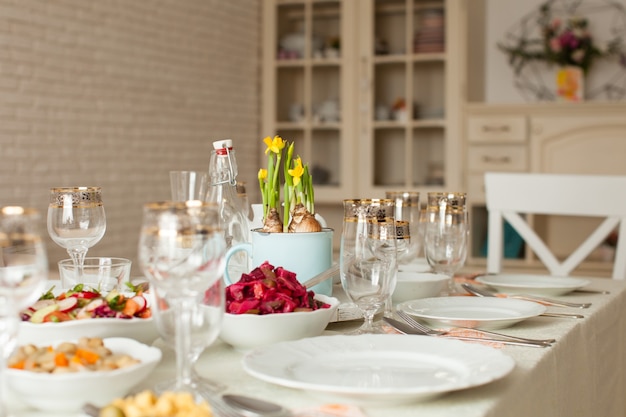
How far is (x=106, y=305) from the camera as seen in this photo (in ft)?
3.24

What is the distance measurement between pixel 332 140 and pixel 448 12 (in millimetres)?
924

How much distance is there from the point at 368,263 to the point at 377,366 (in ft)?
0.67

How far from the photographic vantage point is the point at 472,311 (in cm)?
131

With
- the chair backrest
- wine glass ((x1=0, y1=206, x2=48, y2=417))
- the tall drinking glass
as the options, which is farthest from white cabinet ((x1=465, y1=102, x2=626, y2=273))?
wine glass ((x1=0, y1=206, x2=48, y2=417))

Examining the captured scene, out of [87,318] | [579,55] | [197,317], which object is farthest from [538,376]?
[579,55]

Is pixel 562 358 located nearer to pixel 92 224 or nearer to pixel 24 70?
pixel 92 224

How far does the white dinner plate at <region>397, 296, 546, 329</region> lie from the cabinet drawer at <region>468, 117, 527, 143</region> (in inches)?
108

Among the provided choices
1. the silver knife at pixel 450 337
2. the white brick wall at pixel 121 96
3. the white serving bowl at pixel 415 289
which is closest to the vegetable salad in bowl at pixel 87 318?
the silver knife at pixel 450 337

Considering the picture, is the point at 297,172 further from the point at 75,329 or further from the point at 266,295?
the point at 75,329

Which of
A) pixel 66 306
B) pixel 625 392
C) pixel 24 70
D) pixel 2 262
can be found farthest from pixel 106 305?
pixel 24 70

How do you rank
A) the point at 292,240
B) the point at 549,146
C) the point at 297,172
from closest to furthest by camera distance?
the point at 292,240 → the point at 297,172 → the point at 549,146

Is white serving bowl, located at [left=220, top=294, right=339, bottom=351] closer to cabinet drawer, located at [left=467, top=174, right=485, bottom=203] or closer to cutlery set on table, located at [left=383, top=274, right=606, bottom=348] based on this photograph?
cutlery set on table, located at [left=383, top=274, right=606, bottom=348]

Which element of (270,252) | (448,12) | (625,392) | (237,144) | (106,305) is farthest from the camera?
(237,144)

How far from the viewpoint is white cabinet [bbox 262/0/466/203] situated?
4.29m
